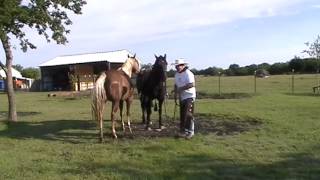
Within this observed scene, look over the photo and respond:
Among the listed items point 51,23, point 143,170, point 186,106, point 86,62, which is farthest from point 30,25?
point 86,62

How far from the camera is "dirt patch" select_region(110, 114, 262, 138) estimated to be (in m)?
14.7

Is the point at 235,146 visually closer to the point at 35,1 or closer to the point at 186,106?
the point at 186,106

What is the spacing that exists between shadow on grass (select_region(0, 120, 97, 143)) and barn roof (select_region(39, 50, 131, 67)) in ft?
141

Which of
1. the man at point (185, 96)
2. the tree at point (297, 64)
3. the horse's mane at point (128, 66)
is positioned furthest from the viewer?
the tree at point (297, 64)

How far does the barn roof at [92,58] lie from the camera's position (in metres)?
61.9

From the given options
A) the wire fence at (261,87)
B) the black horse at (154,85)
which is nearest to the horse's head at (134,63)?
the black horse at (154,85)

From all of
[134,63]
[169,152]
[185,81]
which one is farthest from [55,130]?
[169,152]

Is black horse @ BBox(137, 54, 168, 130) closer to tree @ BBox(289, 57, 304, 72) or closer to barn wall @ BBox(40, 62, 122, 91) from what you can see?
barn wall @ BBox(40, 62, 122, 91)

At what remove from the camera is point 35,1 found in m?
18.2

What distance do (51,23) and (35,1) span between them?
0.99 m

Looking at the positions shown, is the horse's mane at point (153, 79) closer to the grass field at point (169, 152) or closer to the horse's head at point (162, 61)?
the horse's head at point (162, 61)

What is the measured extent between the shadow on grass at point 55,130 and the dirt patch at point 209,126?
3.40 feet

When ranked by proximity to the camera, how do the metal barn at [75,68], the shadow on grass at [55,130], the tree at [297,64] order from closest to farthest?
the shadow on grass at [55,130], the metal barn at [75,68], the tree at [297,64]

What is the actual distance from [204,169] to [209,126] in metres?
6.00
